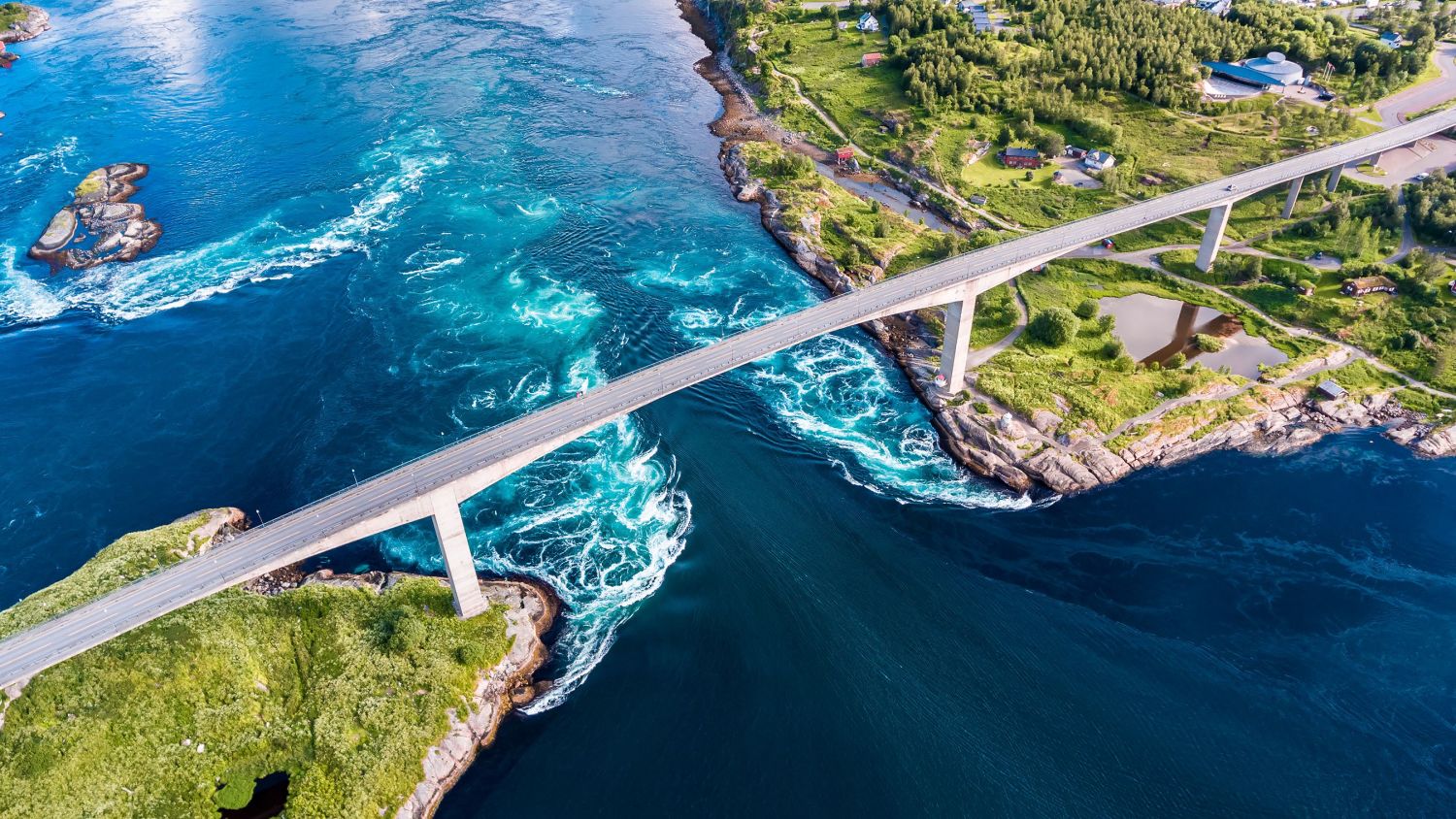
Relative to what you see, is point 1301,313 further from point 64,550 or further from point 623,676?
point 64,550

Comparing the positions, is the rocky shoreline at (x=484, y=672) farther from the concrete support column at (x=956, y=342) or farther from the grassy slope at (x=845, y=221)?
the grassy slope at (x=845, y=221)

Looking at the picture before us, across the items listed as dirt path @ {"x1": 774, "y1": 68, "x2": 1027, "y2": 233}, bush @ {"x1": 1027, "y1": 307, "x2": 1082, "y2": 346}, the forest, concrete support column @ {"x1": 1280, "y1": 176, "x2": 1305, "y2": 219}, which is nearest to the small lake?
bush @ {"x1": 1027, "y1": 307, "x2": 1082, "y2": 346}

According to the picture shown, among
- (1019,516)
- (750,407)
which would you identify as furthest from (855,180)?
(1019,516)

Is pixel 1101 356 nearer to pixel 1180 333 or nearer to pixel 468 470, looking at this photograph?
pixel 1180 333

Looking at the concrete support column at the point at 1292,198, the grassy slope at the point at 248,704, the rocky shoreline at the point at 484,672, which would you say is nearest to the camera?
the grassy slope at the point at 248,704

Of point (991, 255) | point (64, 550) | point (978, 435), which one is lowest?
point (64, 550)

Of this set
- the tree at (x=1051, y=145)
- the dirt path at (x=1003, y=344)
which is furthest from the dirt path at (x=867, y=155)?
the dirt path at (x=1003, y=344)

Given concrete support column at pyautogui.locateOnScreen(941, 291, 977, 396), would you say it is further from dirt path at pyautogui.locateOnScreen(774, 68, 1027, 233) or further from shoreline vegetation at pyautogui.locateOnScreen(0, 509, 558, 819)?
shoreline vegetation at pyautogui.locateOnScreen(0, 509, 558, 819)
